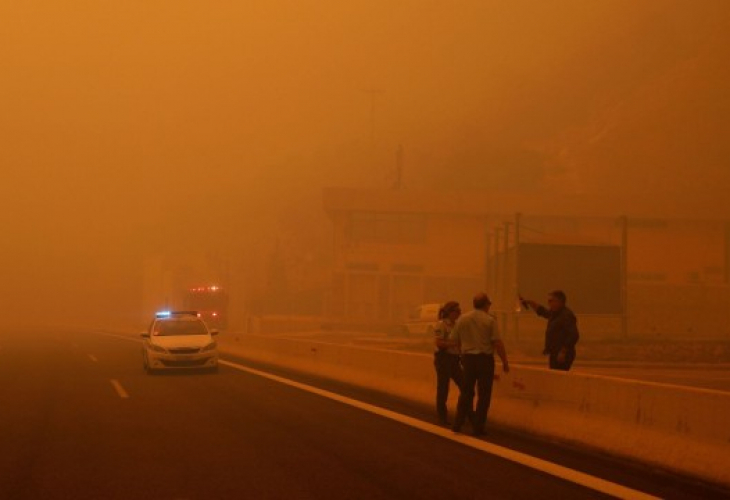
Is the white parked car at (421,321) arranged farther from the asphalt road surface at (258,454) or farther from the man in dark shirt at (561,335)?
the man in dark shirt at (561,335)

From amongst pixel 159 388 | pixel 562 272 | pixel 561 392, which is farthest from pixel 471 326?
pixel 562 272

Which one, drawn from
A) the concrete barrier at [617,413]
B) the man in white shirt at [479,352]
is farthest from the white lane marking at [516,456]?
the concrete barrier at [617,413]

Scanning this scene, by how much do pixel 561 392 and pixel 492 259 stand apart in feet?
141

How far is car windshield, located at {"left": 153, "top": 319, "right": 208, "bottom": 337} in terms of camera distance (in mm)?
22234

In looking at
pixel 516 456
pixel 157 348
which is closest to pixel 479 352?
pixel 516 456

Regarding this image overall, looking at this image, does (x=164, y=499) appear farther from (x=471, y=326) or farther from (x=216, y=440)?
(x=471, y=326)

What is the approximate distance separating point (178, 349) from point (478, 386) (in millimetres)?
11376

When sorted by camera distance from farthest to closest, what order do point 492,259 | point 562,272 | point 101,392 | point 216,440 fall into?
point 492,259, point 562,272, point 101,392, point 216,440

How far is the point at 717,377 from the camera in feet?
77.3

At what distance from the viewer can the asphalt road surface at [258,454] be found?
793 centimetres

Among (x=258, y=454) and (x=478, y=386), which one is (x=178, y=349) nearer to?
(x=478, y=386)

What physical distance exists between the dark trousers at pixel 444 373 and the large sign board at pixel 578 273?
24.1m

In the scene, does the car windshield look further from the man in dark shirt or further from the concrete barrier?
the man in dark shirt

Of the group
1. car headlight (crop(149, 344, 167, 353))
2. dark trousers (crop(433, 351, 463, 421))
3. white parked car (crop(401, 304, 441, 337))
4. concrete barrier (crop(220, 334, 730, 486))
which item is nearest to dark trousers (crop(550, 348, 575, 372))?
concrete barrier (crop(220, 334, 730, 486))
